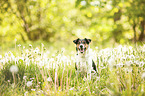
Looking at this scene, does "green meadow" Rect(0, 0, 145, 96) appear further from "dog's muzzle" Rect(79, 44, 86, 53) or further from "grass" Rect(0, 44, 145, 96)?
"dog's muzzle" Rect(79, 44, 86, 53)

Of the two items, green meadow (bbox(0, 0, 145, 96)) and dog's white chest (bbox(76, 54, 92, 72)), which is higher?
green meadow (bbox(0, 0, 145, 96))

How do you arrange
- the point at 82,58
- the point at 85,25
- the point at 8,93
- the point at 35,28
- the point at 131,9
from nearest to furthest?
the point at 8,93
the point at 82,58
the point at 131,9
the point at 35,28
the point at 85,25

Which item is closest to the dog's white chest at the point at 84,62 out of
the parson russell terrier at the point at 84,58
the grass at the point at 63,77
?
the parson russell terrier at the point at 84,58

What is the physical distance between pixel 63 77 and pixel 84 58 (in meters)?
1.17

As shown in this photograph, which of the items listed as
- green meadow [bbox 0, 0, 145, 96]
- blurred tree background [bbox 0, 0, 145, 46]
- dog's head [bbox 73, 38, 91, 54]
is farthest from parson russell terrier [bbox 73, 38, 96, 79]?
blurred tree background [bbox 0, 0, 145, 46]

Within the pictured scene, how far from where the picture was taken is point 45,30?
1638 centimetres

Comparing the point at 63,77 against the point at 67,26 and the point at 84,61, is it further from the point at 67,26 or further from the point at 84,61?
the point at 67,26

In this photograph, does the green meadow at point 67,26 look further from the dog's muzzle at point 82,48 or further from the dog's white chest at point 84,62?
the dog's muzzle at point 82,48

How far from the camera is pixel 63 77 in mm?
4188

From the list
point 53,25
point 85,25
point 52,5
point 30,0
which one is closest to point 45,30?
point 53,25

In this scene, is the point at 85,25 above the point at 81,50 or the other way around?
above

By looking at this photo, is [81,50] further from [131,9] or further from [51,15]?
[51,15]

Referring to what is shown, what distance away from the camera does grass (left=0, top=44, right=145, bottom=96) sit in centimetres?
319

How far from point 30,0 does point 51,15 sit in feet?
27.2
